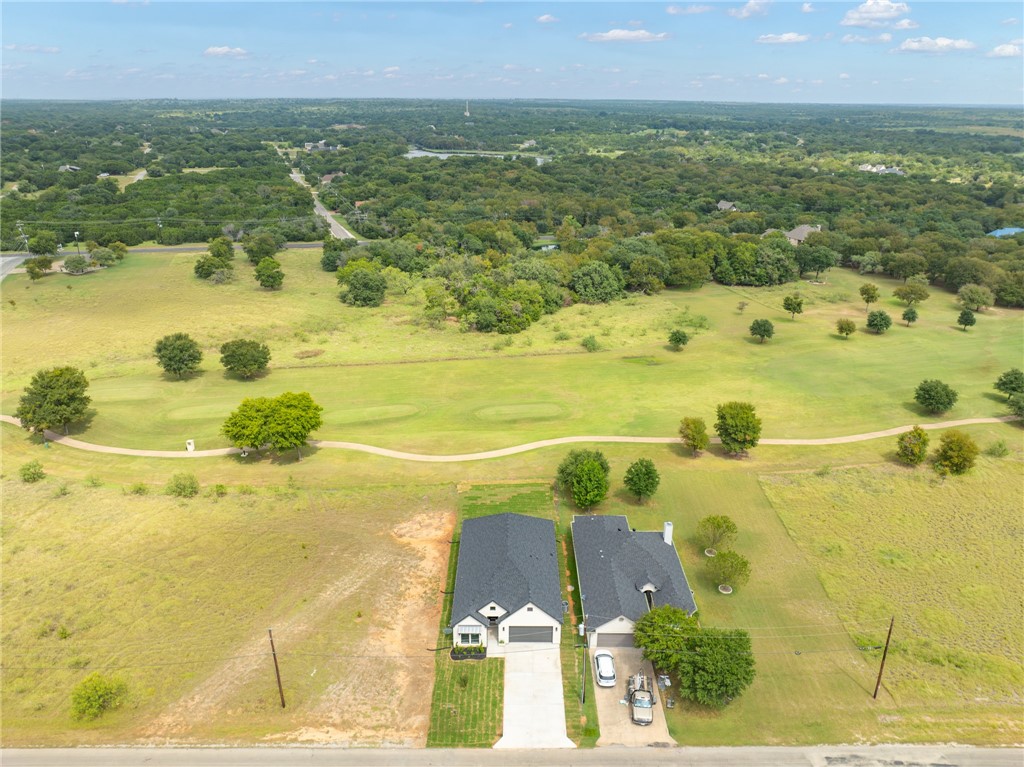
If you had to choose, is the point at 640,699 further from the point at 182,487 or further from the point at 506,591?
the point at 182,487

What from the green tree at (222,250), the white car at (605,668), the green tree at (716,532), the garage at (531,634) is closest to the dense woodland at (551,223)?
the green tree at (222,250)

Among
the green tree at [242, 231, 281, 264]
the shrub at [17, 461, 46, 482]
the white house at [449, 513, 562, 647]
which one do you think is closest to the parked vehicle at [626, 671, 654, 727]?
the white house at [449, 513, 562, 647]

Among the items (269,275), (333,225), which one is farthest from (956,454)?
(333,225)

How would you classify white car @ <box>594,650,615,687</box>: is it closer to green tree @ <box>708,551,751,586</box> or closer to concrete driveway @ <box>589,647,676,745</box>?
concrete driveway @ <box>589,647,676,745</box>

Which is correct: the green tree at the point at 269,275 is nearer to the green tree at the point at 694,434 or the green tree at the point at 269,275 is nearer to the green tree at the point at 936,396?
the green tree at the point at 694,434

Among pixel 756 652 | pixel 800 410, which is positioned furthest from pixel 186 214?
pixel 756 652

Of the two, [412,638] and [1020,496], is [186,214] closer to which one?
[412,638]
